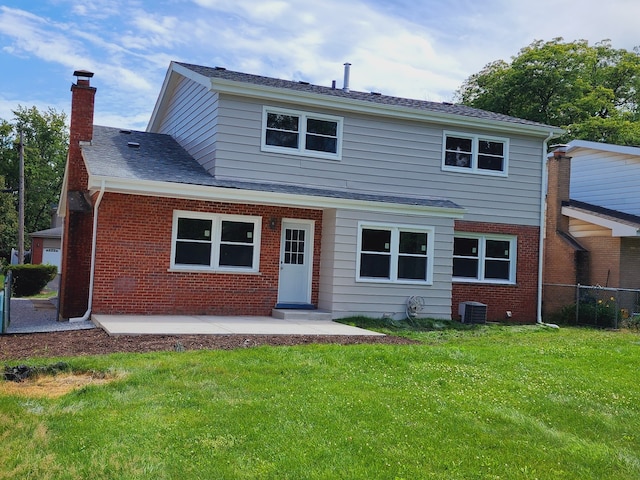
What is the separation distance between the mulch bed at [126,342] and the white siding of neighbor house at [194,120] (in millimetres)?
5281

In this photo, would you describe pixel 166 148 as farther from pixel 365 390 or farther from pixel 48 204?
pixel 48 204

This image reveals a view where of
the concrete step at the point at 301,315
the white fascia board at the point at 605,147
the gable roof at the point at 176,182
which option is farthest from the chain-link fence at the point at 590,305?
the concrete step at the point at 301,315

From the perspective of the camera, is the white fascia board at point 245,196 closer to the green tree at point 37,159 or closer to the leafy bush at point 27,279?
the leafy bush at point 27,279

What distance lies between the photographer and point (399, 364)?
8086 millimetres

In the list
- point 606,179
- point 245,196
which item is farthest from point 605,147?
point 245,196

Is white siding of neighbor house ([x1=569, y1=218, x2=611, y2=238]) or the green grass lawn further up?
white siding of neighbor house ([x1=569, y1=218, x2=611, y2=238])

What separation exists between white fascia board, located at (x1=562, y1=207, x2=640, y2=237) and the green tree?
43764mm

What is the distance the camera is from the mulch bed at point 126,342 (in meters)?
8.84

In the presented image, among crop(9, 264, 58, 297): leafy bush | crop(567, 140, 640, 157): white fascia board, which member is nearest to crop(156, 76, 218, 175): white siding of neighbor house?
crop(9, 264, 58, 297): leafy bush

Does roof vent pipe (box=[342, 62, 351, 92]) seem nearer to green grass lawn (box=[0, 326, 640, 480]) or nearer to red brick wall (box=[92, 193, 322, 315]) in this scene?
red brick wall (box=[92, 193, 322, 315])

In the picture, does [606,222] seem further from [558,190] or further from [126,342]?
[126,342]

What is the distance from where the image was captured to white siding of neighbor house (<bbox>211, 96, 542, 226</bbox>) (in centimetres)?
1437

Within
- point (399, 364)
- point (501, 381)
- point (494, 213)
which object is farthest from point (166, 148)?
point (501, 381)

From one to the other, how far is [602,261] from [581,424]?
13.6 meters
